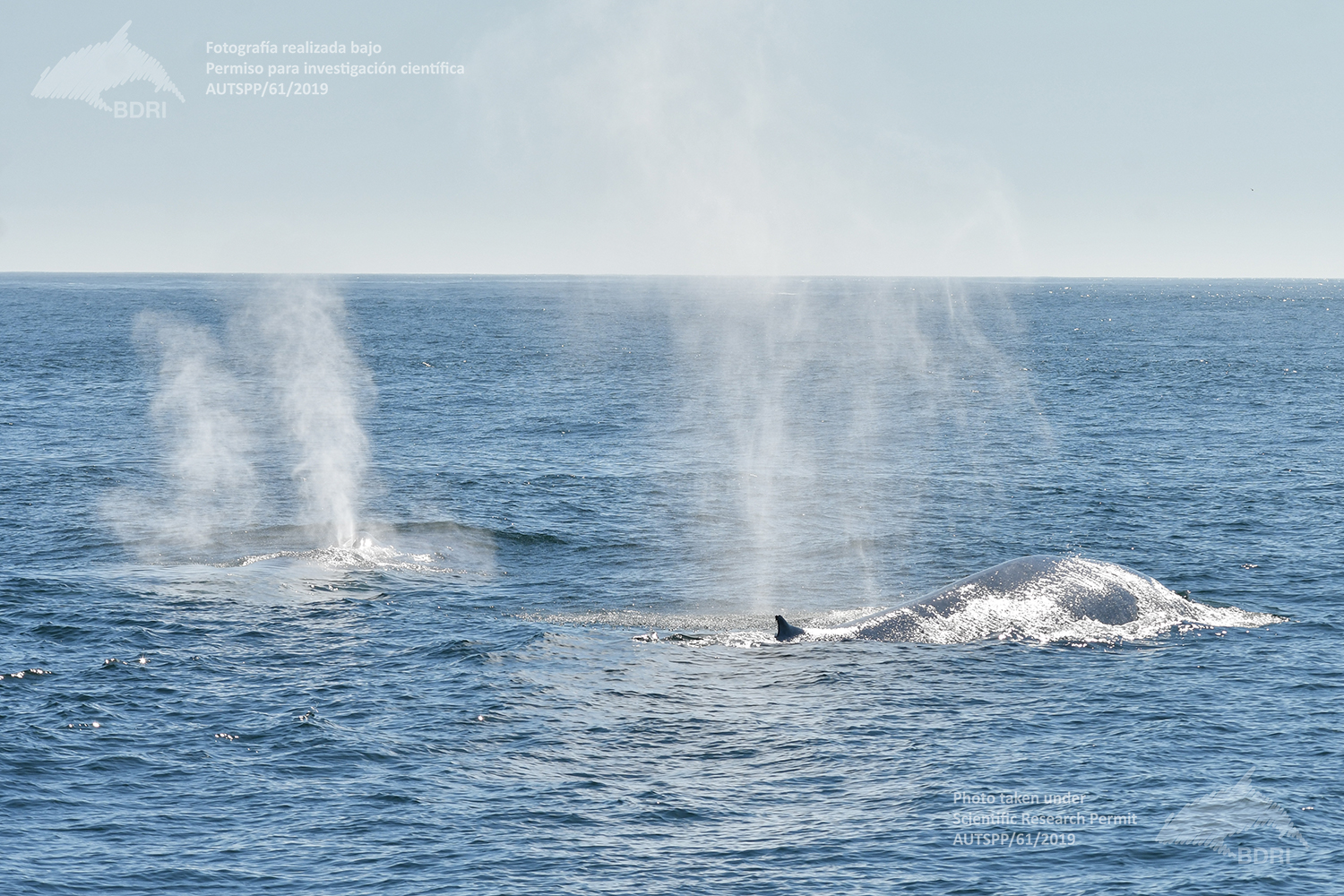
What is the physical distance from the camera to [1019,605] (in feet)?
132

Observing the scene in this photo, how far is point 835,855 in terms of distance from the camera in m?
25.9

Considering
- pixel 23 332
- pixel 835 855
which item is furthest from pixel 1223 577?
pixel 23 332

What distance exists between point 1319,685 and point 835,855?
17865mm

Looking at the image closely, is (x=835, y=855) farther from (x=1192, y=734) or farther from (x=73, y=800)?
(x=73, y=800)

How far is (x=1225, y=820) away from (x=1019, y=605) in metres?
13.0

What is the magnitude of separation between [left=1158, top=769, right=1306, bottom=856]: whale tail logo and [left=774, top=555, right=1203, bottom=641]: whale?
10958 millimetres

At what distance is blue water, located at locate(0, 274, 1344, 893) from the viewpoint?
2625cm

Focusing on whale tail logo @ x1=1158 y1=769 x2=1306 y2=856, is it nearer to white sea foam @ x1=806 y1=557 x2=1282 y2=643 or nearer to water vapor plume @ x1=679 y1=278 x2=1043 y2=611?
white sea foam @ x1=806 y1=557 x2=1282 y2=643

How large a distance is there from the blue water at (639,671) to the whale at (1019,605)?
0.75 m

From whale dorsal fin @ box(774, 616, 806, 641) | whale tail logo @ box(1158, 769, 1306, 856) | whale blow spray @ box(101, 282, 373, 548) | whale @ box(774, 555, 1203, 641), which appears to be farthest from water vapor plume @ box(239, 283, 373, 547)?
whale tail logo @ box(1158, 769, 1306, 856)

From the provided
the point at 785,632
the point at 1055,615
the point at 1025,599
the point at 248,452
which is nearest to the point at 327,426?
the point at 248,452

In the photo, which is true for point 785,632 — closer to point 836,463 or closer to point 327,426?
point 836,463

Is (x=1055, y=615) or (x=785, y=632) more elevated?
(x=785, y=632)

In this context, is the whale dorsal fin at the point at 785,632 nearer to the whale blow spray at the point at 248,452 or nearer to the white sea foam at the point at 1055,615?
the white sea foam at the point at 1055,615
